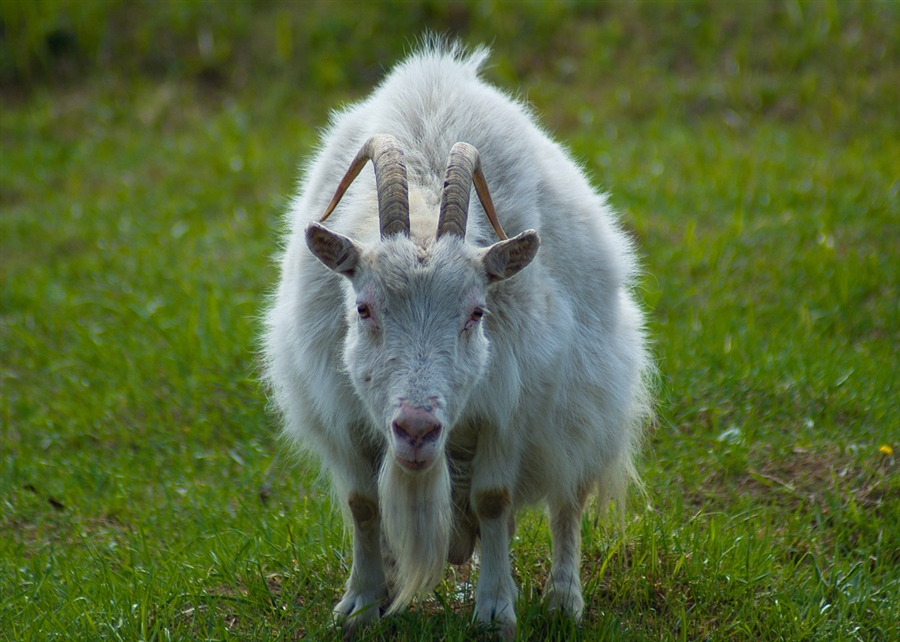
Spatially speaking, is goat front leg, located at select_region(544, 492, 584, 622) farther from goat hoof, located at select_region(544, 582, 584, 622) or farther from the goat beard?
the goat beard

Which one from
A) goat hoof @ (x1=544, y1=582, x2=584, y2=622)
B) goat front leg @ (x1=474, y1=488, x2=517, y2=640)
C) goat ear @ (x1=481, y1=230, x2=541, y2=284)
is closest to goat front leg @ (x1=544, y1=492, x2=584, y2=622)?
goat hoof @ (x1=544, y1=582, x2=584, y2=622)

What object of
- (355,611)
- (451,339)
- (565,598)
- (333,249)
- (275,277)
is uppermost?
(333,249)

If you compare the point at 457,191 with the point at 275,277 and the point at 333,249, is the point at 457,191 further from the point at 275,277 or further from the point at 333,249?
the point at 275,277

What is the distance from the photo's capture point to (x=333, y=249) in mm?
3410

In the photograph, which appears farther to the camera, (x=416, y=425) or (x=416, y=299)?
(x=416, y=299)

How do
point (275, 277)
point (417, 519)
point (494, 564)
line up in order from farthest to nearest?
1. point (275, 277)
2. point (494, 564)
3. point (417, 519)

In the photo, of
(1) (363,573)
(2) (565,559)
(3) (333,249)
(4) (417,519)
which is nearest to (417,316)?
(3) (333,249)

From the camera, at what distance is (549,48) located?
36.0 ft

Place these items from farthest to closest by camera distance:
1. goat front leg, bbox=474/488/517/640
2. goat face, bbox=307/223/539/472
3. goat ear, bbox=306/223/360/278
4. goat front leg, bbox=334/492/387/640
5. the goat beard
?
goat front leg, bbox=334/492/387/640
goat front leg, bbox=474/488/517/640
the goat beard
goat ear, bbox=306/223/360/278
goat face, bbox=307/223/539/472

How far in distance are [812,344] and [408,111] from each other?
308cm

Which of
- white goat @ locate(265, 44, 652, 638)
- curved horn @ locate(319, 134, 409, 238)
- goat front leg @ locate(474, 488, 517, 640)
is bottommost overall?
goat front leg @ locate(474, 488, 517, 640)

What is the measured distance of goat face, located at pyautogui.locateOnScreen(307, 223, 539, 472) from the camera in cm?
326

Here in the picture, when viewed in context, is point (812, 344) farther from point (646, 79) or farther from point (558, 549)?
point (646, 79)

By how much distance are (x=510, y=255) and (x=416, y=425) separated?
0.70 metres
